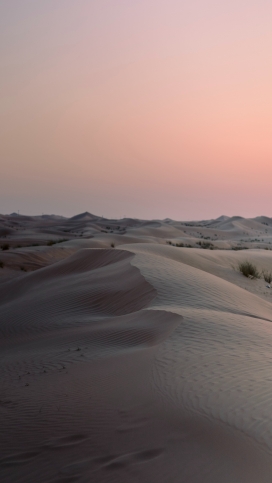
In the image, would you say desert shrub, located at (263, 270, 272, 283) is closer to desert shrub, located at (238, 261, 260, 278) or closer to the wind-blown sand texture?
desert shrub, located at (238, 261, 260, 278)

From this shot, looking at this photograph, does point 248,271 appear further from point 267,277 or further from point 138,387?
point 138,387

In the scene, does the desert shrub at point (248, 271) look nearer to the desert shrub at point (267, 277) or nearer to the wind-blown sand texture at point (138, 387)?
the desert shrub at point (267, 277)

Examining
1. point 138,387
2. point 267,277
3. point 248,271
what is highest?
point 248,271

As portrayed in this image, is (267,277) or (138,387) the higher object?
(267,277)

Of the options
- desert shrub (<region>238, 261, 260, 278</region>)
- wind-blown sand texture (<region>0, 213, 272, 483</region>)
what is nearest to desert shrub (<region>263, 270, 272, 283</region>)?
desert shrub (<region>238, 261, 260, 278</region>)

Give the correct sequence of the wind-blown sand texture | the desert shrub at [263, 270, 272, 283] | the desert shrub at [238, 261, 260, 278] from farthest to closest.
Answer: the desert shrub at [238, 261, 260, 278]
the desert shrub at [263, 270, 272, 283]
the wind-blown sand texture

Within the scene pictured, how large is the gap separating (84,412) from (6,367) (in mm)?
2905

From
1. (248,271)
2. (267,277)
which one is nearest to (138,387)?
(248,271)

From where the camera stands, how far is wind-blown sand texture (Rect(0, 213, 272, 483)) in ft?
11.2

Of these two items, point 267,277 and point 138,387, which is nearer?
point 138,387

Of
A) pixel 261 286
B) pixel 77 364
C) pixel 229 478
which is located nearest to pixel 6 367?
pixel 77 364

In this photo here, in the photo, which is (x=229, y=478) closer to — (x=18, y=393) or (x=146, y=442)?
(x=146, y=442)

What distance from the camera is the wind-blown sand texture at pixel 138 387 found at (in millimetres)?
3422

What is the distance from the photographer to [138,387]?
195 inches
